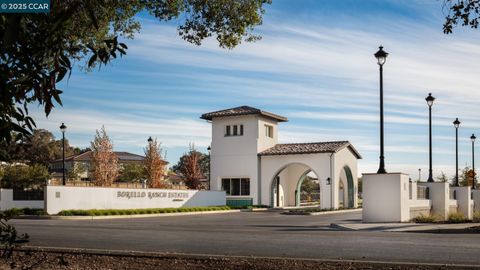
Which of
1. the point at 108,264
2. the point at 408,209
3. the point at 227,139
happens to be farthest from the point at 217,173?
the point at 108,264

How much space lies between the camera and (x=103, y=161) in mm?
51750

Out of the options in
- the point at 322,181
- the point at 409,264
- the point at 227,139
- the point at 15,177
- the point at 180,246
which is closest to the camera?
the point at 409,264

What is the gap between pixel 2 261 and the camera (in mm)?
9148

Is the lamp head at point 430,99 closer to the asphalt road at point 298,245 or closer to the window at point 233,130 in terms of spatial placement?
the asphalt road at point 298,245

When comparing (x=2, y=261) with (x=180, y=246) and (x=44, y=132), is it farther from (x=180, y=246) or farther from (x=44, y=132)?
(x=44, y=132)

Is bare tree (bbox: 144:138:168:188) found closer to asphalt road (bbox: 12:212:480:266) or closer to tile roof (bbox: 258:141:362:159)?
tile roof (bbox: 258:141:362:159)

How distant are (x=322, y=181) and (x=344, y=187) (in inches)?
234

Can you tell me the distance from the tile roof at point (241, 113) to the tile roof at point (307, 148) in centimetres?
247

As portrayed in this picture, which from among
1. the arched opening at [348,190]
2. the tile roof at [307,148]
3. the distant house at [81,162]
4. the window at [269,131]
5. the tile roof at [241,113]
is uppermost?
the tile roof at [241,113]

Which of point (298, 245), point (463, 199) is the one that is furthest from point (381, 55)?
point (463, 199)

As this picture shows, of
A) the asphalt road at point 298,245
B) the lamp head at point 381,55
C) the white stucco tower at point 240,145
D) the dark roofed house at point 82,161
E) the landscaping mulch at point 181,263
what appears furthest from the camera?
the dark roofed house at point 82,161

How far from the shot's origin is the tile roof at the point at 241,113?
46159mm

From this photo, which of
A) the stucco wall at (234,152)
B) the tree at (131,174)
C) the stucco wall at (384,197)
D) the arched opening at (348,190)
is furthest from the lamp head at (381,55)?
the tree at (131,174)

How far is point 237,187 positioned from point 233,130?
4805 millimetres
